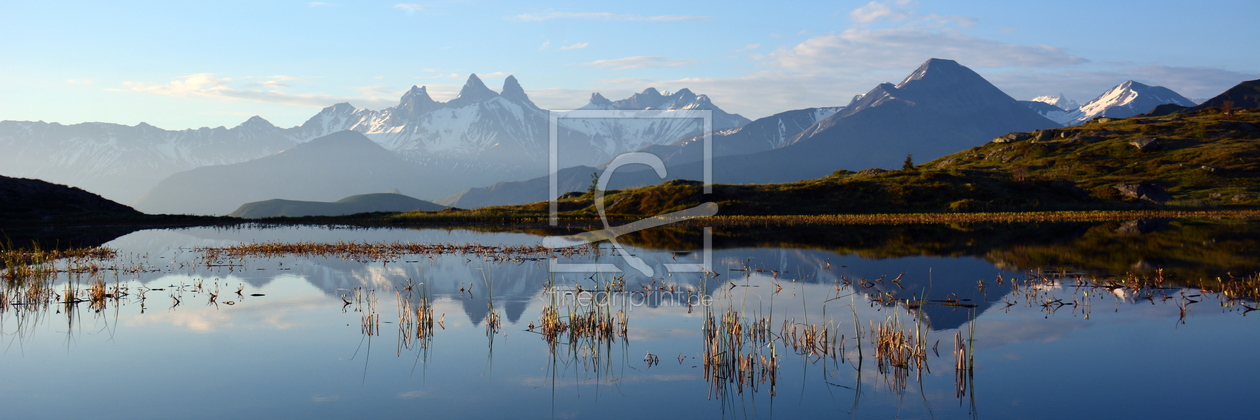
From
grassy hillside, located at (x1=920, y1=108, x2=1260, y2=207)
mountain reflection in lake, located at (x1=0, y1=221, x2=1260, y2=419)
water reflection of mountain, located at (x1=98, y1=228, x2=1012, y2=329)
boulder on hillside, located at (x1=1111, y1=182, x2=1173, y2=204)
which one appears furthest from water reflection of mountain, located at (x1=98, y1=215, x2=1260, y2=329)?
grassy hillside, located at (x1=920, y1=108, x2=1260, y2=207)

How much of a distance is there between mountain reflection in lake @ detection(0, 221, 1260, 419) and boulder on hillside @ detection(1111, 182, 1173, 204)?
100 m

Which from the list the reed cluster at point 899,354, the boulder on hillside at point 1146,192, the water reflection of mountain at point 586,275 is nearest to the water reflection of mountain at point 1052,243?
the water reflection of mountain at point 586,275

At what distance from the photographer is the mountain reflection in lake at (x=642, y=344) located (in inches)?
602

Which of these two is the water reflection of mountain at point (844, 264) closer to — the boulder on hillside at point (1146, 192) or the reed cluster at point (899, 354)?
the reed cluster at point (899, 354)

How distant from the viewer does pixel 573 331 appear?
69.1ft

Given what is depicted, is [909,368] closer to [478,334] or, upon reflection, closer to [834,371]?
[834,371]

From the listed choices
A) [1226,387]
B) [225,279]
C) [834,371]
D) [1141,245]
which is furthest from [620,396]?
[1141,245]

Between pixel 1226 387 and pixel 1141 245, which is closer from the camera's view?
pixel 1226 387

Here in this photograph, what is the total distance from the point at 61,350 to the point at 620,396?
15093 millimetres

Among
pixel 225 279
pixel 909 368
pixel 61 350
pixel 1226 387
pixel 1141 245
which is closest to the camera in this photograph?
pixel 1226 387

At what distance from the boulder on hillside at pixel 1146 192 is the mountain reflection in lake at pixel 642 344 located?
100 meters

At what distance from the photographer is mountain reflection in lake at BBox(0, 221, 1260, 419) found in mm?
15281

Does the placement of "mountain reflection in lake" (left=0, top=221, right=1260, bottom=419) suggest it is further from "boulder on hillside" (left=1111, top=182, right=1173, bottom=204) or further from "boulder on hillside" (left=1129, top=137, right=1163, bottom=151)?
"boulder on hillside" (left=1129, top=137, right=1163, bottom=151)

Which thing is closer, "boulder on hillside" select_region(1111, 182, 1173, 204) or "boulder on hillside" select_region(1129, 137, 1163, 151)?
"boulder on hillside" select_region(1111, 182, 1173, 204)
